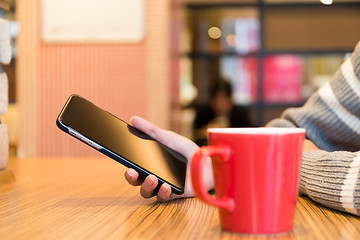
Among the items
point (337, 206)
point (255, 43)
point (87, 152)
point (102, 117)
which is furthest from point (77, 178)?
point (255, 43)

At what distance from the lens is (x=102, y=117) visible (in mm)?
615

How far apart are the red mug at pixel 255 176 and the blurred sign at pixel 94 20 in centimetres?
224

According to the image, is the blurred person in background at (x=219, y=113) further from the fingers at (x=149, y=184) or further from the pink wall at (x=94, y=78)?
the fingers at (x=149, y=184)

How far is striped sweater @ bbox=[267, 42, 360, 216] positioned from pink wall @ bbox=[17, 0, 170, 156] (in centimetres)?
175

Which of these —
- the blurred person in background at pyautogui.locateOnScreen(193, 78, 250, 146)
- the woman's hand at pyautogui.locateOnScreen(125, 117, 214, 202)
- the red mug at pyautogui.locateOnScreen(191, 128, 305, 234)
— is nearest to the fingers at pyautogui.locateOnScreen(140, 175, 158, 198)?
the woman's hand at pyautogui.locateOnScreen(125, 117, 214, 202)

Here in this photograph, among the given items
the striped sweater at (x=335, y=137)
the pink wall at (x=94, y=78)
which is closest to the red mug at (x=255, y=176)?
the striped sweater at (x=335, y=137)

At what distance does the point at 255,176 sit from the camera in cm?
39

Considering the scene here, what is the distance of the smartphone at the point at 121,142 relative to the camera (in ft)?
1.76

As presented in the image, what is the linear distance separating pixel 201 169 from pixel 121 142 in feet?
0.73

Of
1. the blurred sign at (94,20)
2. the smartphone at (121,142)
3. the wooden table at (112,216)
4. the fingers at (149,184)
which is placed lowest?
the wooden table at (112,216)

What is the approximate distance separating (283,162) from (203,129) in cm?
361

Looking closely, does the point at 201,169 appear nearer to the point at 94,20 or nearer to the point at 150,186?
the point at 150,186

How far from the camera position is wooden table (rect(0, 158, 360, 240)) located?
0.42 meters

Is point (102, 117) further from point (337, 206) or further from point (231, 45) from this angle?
point (231, 45)
